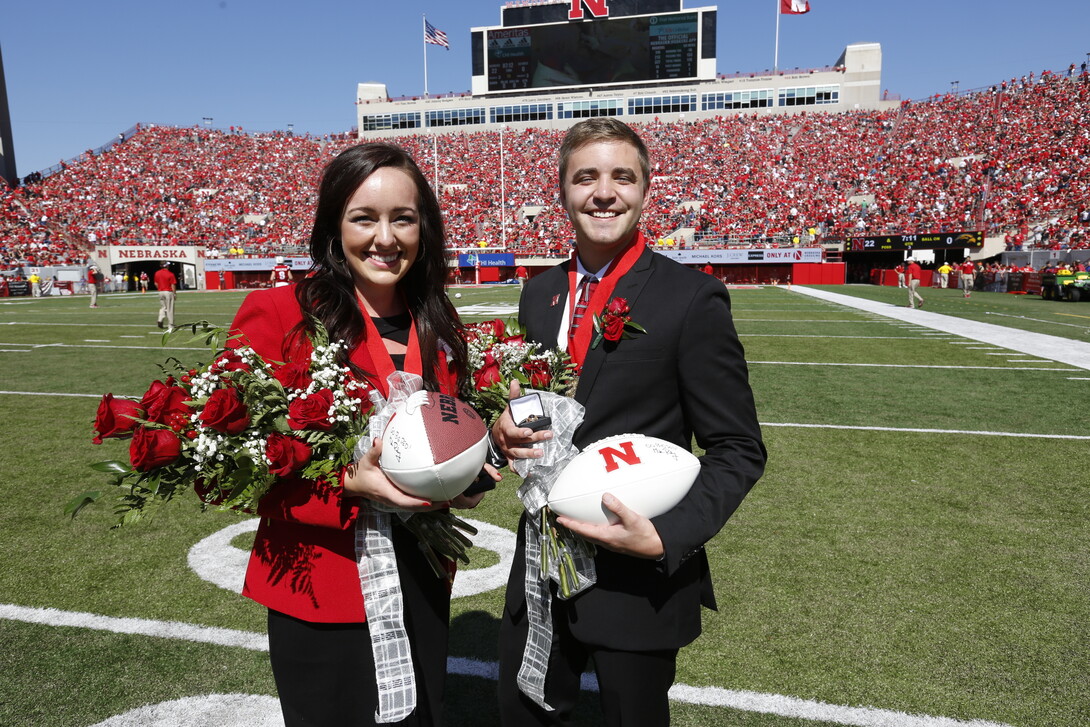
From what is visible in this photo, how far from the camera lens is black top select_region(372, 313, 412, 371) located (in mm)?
2199

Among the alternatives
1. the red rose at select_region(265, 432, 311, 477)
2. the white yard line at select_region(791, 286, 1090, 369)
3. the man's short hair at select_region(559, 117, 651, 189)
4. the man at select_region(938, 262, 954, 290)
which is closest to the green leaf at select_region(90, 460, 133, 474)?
the red rose at select_region(265, 432, 311, 477)

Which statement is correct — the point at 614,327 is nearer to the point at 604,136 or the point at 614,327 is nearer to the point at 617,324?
the point at 617,324

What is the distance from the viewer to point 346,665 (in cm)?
194

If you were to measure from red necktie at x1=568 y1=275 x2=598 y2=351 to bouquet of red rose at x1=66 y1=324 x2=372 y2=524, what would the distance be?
25.8 inches

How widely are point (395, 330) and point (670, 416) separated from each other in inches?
36.4

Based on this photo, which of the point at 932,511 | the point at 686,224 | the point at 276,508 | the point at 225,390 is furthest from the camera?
the point at 686,224

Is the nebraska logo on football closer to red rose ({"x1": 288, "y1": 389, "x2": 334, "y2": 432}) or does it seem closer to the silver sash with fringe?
the silver sash with fringe

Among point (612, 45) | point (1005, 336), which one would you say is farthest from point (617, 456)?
point (612, 45)

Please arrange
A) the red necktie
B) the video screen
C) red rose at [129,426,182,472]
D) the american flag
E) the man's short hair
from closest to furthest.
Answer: red rose at [129,426,182,472] < the man's short hair < the red necktie < the american flag < the video screen

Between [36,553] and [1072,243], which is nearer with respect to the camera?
[36,553]

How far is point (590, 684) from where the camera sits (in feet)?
10.4

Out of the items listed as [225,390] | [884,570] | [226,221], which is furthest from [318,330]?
[226,221]

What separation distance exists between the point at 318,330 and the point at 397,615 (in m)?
0.83

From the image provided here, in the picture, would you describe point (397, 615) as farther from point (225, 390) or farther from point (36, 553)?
point (36, 553)
